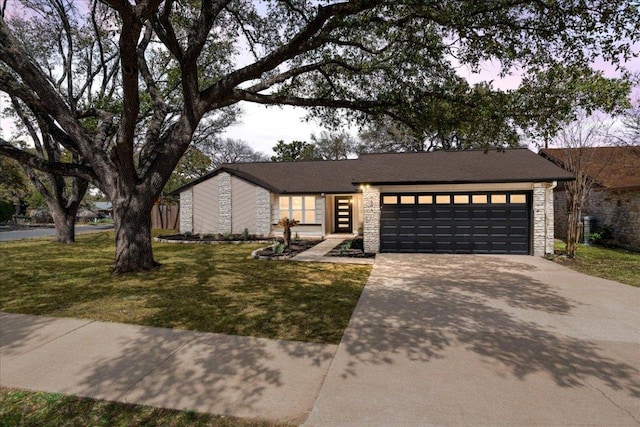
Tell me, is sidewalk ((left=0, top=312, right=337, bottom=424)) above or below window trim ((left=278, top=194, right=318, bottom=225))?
below

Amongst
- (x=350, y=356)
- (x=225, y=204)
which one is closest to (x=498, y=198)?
(x=350, y=356)

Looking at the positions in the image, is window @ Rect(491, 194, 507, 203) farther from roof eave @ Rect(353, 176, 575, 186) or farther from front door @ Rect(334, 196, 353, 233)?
front door @ Rect(334, 196, 353, 233)

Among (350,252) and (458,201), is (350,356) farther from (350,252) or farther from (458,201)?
(458,201)

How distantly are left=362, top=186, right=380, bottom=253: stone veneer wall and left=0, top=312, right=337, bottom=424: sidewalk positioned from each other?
9.60 metres

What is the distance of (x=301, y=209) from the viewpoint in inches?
797

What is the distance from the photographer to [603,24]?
6.59m

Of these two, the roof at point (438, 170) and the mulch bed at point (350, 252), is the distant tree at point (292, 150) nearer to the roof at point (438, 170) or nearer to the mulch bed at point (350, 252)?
the roof at point (438, 170)

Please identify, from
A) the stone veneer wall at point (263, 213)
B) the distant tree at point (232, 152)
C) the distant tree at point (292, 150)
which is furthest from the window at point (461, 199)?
the distant tree at point (232, 152)

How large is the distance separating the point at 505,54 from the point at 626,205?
1251cm

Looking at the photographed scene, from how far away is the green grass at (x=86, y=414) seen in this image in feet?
9.20

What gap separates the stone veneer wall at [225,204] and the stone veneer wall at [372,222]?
10047 millimetres

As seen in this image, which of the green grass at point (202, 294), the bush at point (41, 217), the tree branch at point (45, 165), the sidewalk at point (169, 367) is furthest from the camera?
the bush at point (41, 217)

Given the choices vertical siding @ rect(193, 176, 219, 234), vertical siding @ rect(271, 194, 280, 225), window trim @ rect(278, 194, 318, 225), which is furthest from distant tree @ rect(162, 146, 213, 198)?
window trim @ rect(278, 194, 318, 225)

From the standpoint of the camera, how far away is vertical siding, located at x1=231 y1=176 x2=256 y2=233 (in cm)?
1991
